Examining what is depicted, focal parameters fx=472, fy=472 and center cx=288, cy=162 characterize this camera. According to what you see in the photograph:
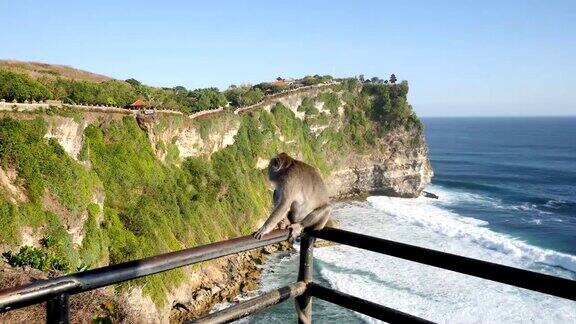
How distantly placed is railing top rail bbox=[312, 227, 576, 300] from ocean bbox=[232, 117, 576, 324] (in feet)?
82.4

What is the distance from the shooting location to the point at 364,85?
74562 mm

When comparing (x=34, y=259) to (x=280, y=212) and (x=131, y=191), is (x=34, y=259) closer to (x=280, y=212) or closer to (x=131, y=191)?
(x=131, y=191)

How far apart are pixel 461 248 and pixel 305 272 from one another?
134 feet

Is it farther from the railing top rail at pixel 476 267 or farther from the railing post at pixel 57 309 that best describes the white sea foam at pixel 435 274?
the railing post at pixel 57 309

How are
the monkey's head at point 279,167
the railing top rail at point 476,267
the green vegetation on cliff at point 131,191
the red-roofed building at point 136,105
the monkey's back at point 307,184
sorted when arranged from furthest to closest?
the red-roofed building at point 136,105 < the green vegetation on cliff at point 131,191 < the monkey's head at point 279,167 < the monkey's back at point 307,184 < the railing top rail at point 476,267

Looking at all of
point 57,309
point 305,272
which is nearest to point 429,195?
point 305,272

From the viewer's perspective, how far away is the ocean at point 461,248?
92.7 ft

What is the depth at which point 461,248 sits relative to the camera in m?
41.0

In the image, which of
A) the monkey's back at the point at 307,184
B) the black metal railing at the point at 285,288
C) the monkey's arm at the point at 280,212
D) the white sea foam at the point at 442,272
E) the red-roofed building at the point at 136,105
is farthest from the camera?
the red-roofed building at the point at 136,105

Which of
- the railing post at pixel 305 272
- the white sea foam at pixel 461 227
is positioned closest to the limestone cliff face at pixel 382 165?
the white sea foam at pixel 461 227

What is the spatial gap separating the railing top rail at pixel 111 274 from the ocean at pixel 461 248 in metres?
25.4

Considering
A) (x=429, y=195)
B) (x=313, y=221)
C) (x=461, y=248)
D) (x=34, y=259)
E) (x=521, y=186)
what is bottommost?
(x=429, y=195)

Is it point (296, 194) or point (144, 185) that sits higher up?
point (296, 194)

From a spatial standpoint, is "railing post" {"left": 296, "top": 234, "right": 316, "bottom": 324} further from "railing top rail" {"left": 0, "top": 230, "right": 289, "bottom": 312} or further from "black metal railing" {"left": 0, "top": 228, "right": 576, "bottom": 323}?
"railing top rail" {"left": 0, "top": 230, "right": 289, "bottom": 312}
